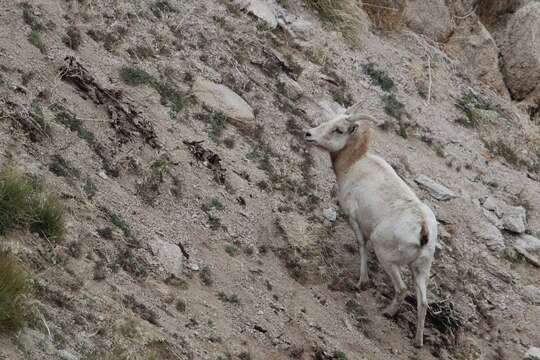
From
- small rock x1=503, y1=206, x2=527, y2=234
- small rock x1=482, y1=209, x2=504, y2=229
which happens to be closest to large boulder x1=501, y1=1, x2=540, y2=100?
small rock x1=503, y1=206, x2=527, y2=234

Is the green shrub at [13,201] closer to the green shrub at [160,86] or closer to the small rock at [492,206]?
the green shrub at [160,86]

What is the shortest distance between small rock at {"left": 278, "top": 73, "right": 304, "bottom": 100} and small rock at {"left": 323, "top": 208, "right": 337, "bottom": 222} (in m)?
2.62

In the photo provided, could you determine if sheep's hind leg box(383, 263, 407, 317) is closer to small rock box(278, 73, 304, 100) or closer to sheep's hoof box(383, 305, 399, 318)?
sheep's hoof box(383, 305, 399, 318)

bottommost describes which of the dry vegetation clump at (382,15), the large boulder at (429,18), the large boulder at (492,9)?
the dry vegetation clump at (382,15)

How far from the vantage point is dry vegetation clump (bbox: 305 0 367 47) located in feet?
53.7

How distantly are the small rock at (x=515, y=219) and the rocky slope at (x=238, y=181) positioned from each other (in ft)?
0.29

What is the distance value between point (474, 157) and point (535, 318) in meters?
4.06

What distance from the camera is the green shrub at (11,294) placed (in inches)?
250

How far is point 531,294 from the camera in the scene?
12430 millimetres

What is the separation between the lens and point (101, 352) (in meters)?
7.02

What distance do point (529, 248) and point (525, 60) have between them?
254 inches

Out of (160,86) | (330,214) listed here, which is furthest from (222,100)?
(330,214)

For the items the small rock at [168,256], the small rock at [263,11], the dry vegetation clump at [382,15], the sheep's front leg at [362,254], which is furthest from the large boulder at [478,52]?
the small rock at [168,256]

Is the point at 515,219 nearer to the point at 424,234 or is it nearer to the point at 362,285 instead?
the point at 362,285
